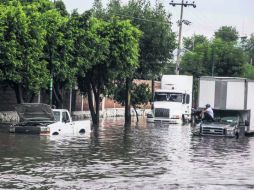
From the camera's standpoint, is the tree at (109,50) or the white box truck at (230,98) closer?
the white box truck at (230,98)

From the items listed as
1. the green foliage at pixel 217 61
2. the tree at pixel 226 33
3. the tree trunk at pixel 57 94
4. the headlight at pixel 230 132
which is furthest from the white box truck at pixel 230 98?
the tree at pixel 226 33

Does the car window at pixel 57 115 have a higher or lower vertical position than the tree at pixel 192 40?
lower

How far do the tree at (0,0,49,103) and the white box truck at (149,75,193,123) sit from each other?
17862 mm

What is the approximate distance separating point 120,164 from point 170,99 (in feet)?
112

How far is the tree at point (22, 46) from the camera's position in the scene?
34.6m

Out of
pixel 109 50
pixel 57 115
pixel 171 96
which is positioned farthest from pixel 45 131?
pixel 171 96

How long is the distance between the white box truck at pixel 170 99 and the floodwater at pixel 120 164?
74.2ft

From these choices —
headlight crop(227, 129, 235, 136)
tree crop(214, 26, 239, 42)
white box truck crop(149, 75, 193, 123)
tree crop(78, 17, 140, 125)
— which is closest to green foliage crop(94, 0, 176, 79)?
white box truck crop(149, 75, 193, 123)

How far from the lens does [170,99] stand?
53750mm

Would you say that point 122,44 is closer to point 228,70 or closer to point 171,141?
point 171,141

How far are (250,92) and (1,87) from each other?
17154 mm

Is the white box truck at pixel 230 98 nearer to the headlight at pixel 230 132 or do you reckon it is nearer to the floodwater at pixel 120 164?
the headlight at pixel 230 132

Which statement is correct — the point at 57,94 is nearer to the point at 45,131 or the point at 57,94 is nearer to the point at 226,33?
the point at 45,131

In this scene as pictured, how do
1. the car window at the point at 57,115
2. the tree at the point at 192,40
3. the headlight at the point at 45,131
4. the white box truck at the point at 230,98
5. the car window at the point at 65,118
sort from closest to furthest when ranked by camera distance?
the headlight at the point at 45,131
the car window at the point at 57,115
the car window at the point at 65,118
the white box truck at the point at 230,98
the tree at the point at 192,40
